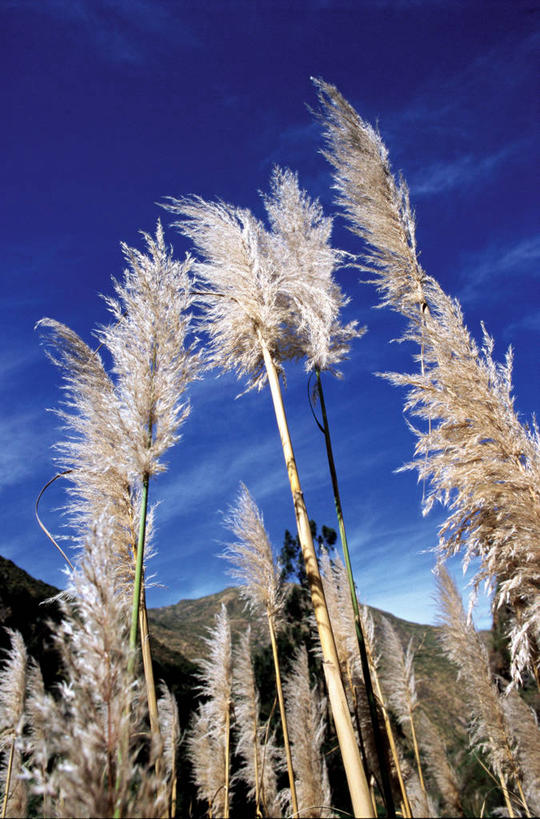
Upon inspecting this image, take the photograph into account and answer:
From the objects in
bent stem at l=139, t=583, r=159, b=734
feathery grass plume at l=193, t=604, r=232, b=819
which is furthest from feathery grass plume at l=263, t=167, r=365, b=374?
feathery grass plume at l=193, t=604, r=232, b=819

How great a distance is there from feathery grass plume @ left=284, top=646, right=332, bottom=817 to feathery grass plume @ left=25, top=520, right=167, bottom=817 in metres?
3.89

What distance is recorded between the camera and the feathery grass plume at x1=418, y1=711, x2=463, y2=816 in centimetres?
649

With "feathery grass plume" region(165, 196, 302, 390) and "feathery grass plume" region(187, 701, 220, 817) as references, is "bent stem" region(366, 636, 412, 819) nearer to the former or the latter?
"feathery grass plume" region(187, 701, 220, 817)

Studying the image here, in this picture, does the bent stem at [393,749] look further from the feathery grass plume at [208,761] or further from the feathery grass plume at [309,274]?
the feathery grass plume at [309,274]

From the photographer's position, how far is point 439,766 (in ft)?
21.6

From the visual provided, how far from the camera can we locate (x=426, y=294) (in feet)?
8.90

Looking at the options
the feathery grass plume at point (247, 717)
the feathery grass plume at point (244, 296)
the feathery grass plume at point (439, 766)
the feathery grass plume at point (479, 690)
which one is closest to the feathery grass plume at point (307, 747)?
the feathery grass plume at point (247, 717)

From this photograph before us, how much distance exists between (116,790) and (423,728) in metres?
7.72

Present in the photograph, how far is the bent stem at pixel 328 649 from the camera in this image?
113 centimetres

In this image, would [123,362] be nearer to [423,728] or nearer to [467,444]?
[467,444]

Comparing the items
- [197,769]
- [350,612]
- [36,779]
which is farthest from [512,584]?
[197,769]

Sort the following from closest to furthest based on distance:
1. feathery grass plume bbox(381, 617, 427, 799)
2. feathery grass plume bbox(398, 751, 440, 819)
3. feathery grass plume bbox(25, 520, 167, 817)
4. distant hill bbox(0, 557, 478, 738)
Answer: feathery grass plume bbox(25, 520, 167, 817) < feathery grass plume bbox(398, 751, 440, 819) < feathery grass plume bbox(381, 617, 427, 799) < distant hill bbox(0, 557, 478, 738)

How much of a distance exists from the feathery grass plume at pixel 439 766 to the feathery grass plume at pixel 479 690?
158cm

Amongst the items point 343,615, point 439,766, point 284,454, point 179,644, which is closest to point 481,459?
point 284,454
